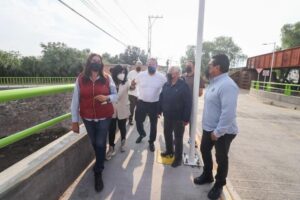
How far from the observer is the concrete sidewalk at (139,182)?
8.91 feet

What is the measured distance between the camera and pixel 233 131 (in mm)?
2594

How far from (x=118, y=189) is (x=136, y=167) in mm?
682

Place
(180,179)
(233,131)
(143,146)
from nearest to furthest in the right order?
1. (233,131)
2. (180,179)
3. (143,146)

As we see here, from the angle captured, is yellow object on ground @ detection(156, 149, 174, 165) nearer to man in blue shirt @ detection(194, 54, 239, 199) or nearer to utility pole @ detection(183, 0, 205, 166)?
utility pole @ detection(183, 0, 205, 166)

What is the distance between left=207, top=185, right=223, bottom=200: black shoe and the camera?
2698 mm

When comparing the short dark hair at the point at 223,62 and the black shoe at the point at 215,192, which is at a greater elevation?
the short dark hair at the point at 223,62

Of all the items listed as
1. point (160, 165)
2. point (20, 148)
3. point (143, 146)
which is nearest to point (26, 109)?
point (20, 148)

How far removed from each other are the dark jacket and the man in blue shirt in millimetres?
629

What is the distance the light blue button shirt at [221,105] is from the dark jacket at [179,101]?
64cm

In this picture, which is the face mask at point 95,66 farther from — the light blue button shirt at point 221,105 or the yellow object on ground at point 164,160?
the yellow object on ground at point 164,160

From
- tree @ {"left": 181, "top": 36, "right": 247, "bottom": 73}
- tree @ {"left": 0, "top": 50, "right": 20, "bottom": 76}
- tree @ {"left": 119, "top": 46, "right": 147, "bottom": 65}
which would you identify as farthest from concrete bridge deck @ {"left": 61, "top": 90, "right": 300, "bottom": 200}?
tree @ {"left": 119, "top": 46, "right": 147, "bottom": 65}

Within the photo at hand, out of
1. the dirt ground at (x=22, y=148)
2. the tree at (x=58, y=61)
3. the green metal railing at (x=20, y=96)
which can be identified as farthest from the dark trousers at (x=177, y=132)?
the tree at (x=58, y=61)

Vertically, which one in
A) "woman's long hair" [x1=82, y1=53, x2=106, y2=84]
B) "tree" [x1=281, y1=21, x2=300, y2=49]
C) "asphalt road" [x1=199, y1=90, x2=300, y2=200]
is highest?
"tree" [x1=281, y1=21, x2=300, y2=49]

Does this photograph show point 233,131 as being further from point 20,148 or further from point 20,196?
point 20,148
